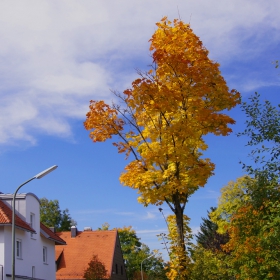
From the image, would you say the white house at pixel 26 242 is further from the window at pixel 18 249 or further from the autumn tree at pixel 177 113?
the autumn tree at pixel 177 113

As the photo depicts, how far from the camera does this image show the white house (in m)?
32.1

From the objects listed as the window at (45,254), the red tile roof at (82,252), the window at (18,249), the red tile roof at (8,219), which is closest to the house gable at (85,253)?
the red tile roof at (82,252)

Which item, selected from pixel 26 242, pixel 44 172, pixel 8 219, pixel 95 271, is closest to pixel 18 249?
pixel 26 242

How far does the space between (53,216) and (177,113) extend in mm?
56779

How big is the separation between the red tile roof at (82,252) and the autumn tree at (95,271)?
182 cm

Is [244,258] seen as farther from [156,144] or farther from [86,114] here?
[86,114]

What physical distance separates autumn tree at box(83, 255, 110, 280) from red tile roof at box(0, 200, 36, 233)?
50.9 ft

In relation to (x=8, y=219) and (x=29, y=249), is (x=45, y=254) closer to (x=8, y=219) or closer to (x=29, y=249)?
(x=29, y=249)

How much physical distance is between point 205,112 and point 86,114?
16.2ft

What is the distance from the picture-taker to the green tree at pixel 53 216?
71375mm

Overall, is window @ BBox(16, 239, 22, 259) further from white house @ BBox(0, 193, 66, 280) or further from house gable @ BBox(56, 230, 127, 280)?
house gable @ BBox(56, 230, 127, 280)

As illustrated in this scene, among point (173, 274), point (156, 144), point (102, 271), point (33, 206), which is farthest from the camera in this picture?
point (102, 271)

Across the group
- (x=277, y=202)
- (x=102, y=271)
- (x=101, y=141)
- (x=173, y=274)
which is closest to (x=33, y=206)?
(x=102, y=271)

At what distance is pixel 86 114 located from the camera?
1975 cm
